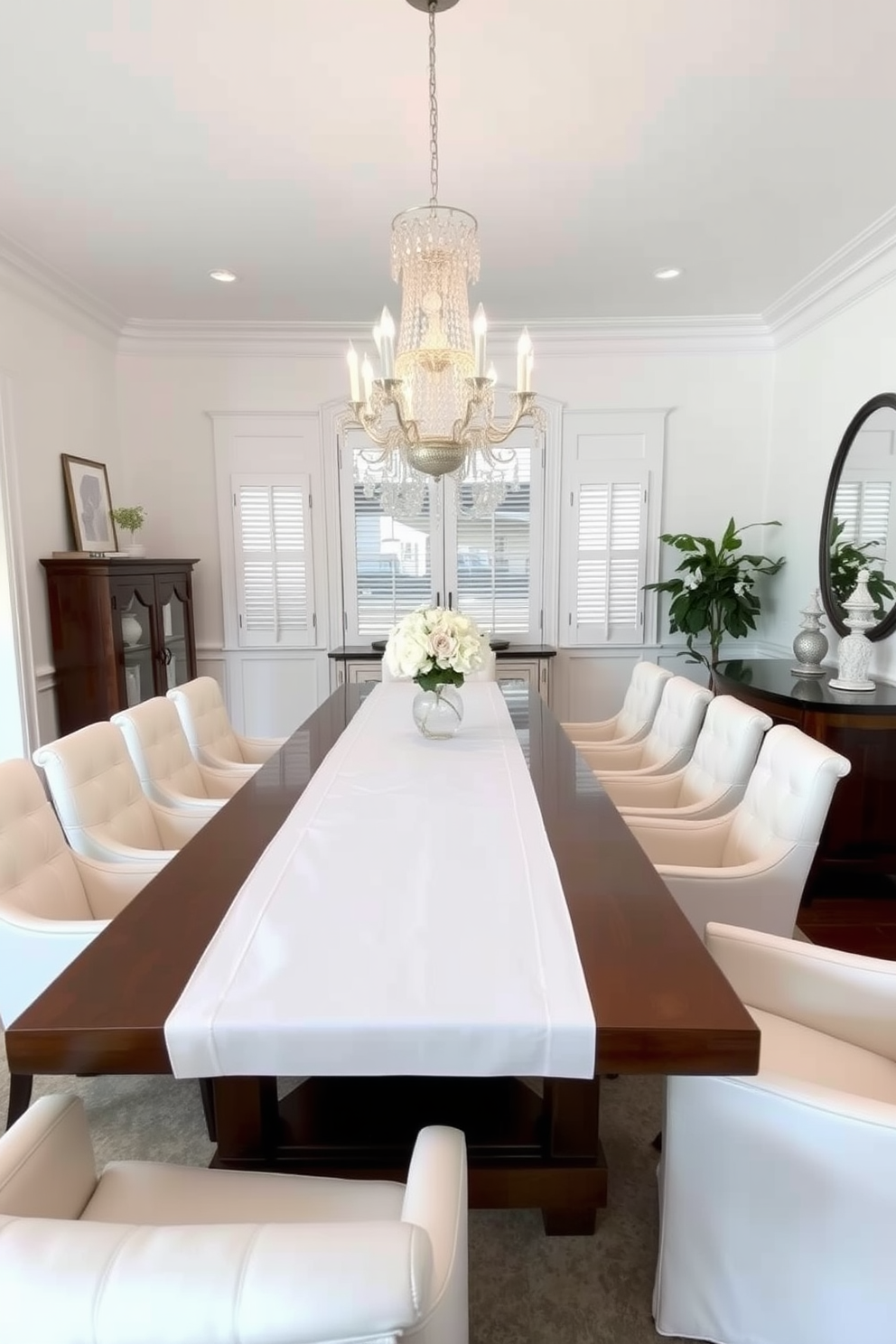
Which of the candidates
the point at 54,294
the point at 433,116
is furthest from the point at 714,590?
the point at 54,294

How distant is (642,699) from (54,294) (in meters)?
3.52

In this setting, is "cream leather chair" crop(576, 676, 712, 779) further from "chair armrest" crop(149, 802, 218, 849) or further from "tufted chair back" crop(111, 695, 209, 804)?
"tufted chair back" crop(111, 695, 209, 804)

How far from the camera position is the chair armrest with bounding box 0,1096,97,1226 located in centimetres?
87

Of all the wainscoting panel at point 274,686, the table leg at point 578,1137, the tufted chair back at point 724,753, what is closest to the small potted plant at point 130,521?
the wainscoting panel at point 274,686

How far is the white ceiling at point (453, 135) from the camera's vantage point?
192 cm

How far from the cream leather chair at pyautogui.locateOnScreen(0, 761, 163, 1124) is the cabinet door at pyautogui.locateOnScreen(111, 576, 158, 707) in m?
2.02

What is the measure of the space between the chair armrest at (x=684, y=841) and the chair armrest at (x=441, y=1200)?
45.9 inches

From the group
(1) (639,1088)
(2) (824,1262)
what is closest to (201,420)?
(1) (639,1088)

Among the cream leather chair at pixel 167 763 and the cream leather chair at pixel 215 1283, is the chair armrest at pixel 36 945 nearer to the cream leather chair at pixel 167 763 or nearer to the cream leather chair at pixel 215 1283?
the cream leather chair at pixel 167 763

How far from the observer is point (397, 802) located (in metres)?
1.82

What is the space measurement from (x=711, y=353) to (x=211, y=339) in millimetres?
3048

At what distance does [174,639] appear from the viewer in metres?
4.27

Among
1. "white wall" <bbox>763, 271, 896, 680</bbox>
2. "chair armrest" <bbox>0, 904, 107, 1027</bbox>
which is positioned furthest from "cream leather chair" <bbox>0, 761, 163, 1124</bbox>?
"white wall" <bbox>763, 271, 896, 680</bbox>

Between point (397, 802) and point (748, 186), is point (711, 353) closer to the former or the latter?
point (748, 186)
